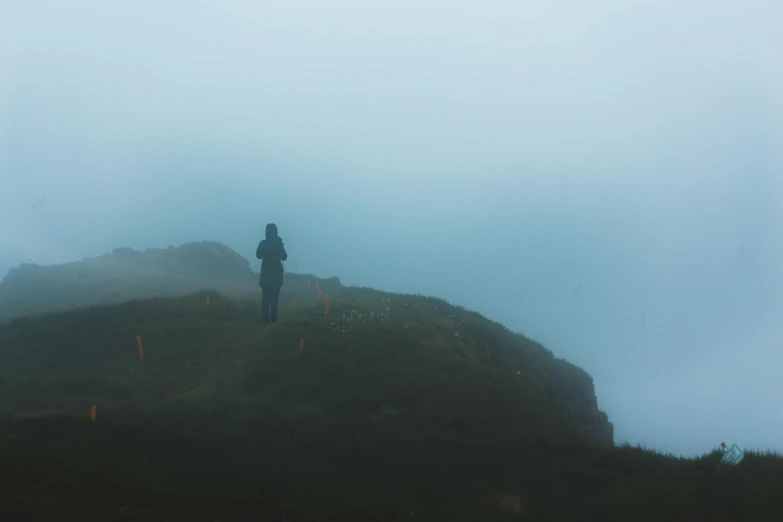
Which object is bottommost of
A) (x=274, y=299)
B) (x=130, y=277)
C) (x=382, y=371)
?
(x=382, y=371)

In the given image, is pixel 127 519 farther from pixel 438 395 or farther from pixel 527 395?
pixel 527 395

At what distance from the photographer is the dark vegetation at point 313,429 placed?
7520 millimetres

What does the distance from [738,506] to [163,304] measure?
20.1 metres

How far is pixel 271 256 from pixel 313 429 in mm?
9053

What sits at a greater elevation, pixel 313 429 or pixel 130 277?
pixel 130 277

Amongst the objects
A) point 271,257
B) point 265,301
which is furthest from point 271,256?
point 265,301

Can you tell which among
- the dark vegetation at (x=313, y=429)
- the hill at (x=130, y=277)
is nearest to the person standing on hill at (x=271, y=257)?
the dark vegetation at (x=313, y=429)

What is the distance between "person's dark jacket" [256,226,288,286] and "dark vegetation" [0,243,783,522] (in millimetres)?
1715

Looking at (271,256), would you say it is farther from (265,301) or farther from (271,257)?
(265,301)

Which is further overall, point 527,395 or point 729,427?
point 729,427

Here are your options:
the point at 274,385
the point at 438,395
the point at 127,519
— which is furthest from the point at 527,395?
the point at 127,519

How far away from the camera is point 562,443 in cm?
1221

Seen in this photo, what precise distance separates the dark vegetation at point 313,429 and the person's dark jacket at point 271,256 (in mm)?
1715

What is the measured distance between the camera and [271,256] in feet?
64.0
